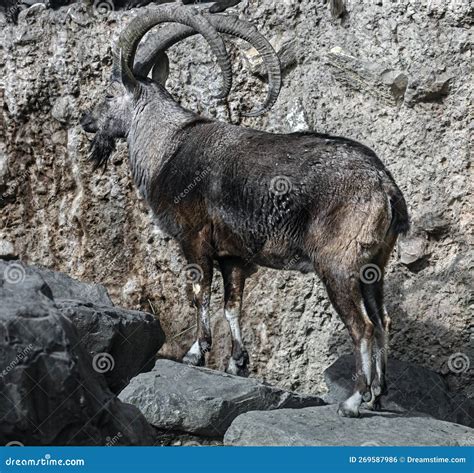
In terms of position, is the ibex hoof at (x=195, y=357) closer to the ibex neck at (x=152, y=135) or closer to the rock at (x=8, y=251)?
the ibex neck at (x=152, y=135)

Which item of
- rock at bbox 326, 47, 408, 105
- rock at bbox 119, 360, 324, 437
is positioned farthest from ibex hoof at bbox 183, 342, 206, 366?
rock at bbox 326, 47, 408, 105

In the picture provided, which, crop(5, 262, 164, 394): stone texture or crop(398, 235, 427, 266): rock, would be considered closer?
crop(5, 262, 164, 394): stone texture

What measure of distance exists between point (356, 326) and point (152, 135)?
3124mm

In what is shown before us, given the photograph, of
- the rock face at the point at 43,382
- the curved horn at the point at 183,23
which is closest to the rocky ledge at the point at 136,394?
the rock face at the point at 43,382

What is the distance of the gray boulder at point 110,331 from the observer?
7.81 meters

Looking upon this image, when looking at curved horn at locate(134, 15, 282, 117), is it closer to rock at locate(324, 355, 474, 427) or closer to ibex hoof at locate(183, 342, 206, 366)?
ibex hoof at locate(183, 342, 206, 366)

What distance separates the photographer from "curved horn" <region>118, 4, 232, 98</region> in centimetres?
902

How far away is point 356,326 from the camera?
753 centimetres

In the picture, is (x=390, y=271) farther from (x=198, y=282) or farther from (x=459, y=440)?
(x=459, y=440)

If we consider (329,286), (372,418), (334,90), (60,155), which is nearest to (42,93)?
(60,155)

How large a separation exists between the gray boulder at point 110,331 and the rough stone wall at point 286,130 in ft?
6.52

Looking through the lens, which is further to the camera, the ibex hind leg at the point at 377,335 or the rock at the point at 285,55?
the rock at the point at 285,55

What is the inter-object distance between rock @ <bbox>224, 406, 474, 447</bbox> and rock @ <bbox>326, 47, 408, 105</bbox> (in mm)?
3752

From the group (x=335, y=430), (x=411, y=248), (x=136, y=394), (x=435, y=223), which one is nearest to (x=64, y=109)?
(x=411, y=248)
